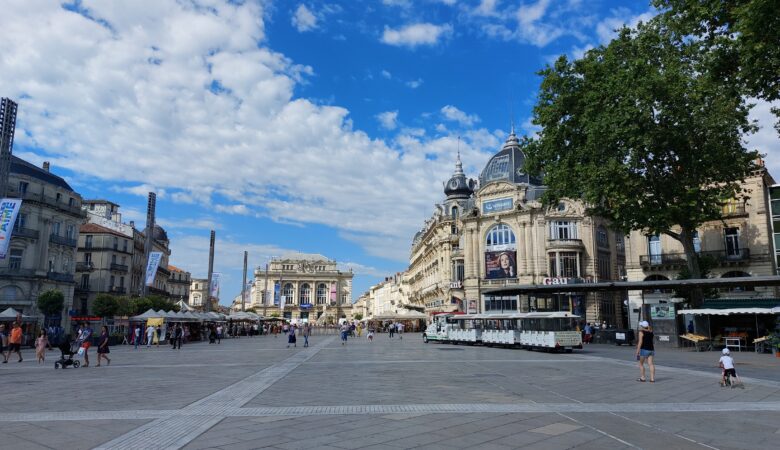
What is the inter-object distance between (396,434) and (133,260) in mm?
68296

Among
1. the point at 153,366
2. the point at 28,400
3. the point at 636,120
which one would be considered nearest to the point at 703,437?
the point at 28,400

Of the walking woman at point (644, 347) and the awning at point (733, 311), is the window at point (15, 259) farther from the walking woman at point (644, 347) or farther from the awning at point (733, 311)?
the awning at point (733, 311)

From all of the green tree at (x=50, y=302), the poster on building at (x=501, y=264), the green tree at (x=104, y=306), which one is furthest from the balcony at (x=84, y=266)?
the poster on building at (x=501, y=264)

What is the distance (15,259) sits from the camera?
47875 mm

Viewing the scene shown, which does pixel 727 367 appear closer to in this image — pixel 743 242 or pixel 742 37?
pixel 742 37

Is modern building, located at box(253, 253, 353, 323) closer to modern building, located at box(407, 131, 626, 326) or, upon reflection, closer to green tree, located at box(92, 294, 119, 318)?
Result: modern building, located at box(407, 131, 626, 326)

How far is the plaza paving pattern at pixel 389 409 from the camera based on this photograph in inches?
311

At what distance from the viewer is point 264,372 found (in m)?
18.1

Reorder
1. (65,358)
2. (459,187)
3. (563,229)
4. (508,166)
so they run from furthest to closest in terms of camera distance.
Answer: (459,187)
(508,166)
(563,229)
(65,358)

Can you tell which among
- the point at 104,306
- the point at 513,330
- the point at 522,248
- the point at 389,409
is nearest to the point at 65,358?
the point at 389,409

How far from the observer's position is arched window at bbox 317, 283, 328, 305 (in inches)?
5384

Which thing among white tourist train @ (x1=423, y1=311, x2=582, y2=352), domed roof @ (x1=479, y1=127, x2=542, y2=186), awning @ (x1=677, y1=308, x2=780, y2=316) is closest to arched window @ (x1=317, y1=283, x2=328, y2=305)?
domed roof @ (x1=479, y1=127, x2=542, y2=186)

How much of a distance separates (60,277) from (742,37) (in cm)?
5510

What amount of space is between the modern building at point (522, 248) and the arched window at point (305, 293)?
7664 centimetres
